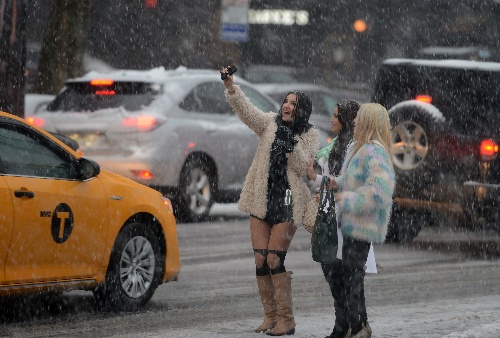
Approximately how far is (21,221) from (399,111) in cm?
632

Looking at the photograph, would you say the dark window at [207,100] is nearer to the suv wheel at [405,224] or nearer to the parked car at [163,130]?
the parked car at [163,130]

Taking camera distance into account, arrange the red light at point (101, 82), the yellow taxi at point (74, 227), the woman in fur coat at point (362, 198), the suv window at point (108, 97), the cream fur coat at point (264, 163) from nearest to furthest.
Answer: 1. the woman in fur coat at point (362, 198)
2. the cream fur coat at point (264, 163)
3. the yellow taxi at point (74, 227)
4. the suv window at point (108, 97)
5. the red light at point (101, 82)

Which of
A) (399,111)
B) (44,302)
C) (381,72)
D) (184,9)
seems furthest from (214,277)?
(184,9)

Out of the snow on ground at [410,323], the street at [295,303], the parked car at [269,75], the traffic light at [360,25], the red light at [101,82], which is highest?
the traffic light at [360,25]

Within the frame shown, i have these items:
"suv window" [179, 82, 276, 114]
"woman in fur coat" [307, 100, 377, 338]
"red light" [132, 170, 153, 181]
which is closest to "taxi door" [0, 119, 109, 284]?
"woman in fur coat" [307, 100, 377, 338]

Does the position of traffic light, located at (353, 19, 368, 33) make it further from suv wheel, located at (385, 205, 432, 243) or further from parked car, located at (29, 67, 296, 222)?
suv wheel, located at (385, 205, 432, 243)

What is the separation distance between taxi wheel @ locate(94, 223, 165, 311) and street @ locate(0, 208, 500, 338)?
4.2 inches

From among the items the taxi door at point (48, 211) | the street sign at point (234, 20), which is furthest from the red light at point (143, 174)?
the street sign at point (234, 20)

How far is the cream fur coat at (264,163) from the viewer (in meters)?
8.62

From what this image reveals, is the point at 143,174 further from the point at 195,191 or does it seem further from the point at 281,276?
the point at 281,276

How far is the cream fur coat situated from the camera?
8.62 meters

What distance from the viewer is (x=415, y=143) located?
46.2 feet

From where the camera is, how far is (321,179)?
26.9ft

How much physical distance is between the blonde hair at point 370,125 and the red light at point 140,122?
26.4 feet
